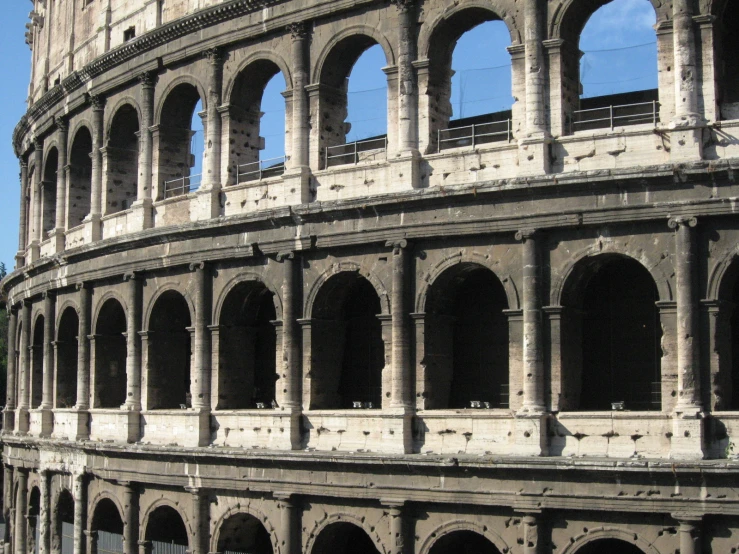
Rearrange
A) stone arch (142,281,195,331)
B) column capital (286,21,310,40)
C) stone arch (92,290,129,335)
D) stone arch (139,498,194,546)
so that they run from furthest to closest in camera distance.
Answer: stone arch (92,290,129,335)
stone arch (142,281,195,331)
stone arch (139,498,194,546)
column capital (286,21,310,40)

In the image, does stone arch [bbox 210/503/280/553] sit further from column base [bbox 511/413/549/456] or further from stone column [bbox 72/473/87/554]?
column base [bbox 511/413/549/456]

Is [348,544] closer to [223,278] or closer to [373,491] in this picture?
[373,491]

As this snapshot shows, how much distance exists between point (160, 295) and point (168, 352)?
46.1 inches

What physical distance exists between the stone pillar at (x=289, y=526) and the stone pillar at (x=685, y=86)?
26.6 feet

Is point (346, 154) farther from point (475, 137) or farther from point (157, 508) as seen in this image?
point (157, 508)

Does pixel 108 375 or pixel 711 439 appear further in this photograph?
pixel 108 375

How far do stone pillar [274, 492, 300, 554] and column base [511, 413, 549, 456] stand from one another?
426 centimetres

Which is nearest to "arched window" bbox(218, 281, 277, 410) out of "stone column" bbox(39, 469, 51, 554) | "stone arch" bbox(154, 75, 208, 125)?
"stone arch" bbox(154, 75, 208, 125)

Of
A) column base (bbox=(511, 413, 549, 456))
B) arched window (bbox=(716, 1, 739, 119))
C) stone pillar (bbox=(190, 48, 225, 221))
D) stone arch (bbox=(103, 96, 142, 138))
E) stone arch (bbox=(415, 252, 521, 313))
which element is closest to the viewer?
column base (bbox=(511, 413, 549, 456))

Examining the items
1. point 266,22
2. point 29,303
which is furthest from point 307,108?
point 29,303

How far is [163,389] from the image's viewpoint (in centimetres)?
2297

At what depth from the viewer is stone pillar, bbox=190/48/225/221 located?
2167 cm

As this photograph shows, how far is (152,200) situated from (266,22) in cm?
425

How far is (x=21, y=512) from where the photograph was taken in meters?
27.7
